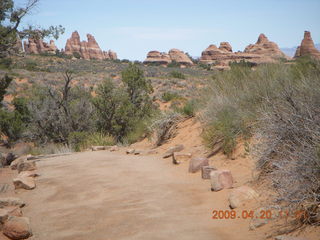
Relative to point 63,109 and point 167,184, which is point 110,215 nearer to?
point 167,184

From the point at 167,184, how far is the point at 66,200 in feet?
6.16

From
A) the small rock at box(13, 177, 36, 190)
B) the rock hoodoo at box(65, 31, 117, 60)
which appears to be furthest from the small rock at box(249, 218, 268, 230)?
the rock hoodoo at box(65, 31, 117, 60)

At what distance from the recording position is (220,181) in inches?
200

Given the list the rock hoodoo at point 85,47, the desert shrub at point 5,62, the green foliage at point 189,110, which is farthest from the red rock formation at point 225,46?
the desert shrub at point 5,62

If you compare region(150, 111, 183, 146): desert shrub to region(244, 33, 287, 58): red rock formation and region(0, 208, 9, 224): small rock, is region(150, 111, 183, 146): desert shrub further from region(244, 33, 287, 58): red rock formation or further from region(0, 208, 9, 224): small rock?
region(244, 33, 287, 58): red rock formation

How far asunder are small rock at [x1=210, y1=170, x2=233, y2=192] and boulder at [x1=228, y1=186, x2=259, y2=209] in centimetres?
63

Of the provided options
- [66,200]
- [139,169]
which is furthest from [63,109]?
[66,200]

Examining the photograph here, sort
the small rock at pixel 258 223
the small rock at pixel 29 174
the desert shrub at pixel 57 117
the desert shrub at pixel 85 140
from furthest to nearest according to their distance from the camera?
the desert shrub at pixel 57 117 < the desert shrub at pixel 85 140 < the small rock at pixel 29 174 < the small rock at pixel 258 223

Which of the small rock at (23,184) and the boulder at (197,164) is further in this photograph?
the boulder at (197,164)

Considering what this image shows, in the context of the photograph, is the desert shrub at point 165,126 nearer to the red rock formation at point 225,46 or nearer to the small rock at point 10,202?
the small rock at point 10,202

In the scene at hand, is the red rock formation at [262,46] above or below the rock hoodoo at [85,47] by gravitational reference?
below

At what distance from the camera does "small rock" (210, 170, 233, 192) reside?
505 cm
